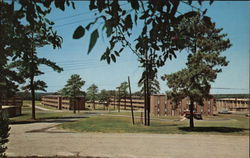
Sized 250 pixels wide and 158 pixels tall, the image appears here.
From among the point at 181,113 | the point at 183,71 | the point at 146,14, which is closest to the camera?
the point at 146,14

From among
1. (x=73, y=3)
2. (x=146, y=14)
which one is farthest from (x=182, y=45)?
(x=73, y=3)

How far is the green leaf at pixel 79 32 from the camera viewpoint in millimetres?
1319

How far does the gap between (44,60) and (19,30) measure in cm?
2214

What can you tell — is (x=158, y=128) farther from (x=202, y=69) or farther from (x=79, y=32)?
(x=79, y=32)

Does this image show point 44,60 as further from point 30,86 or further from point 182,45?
point 182,45

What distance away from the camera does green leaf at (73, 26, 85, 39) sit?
1.32 meters

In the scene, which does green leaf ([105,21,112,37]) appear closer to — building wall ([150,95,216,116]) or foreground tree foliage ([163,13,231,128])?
foreground tree foliage ([163,13,231,128])

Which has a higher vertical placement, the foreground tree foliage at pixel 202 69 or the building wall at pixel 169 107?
the foreground tree foliage at pixel 202 69

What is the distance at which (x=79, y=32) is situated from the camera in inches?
52.3

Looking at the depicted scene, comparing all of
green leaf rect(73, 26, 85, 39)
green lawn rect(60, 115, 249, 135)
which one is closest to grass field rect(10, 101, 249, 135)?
green lawn rect(60, 115, 249, 135)

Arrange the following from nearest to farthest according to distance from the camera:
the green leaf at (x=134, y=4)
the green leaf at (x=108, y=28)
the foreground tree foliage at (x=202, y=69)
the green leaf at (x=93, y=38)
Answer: the green leaf at (x=93, y=38) < the green leaf at (x=108, y=28) < the green leaf at (x=134, y=4) < the foreground tree foliage at (x=202, y=69)

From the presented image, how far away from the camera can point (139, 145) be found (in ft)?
35.4

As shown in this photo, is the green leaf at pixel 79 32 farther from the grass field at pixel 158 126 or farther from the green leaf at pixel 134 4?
the grass field at pixel 158 126

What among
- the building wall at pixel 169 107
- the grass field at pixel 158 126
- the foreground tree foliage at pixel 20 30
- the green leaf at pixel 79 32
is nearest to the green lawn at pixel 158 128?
the grass field at pixel 158 126
